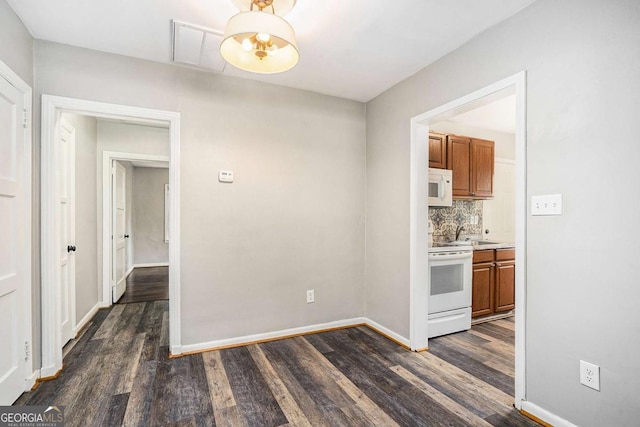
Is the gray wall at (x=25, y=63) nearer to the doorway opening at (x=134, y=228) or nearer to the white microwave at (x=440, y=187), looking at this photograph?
the doorway opening at (x=134, y=228)

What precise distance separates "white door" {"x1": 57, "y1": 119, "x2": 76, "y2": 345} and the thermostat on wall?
143cm

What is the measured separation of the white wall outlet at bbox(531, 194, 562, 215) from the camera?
1.80 m

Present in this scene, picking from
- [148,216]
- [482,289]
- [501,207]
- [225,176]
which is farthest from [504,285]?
[148,216]

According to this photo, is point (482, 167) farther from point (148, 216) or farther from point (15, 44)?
point (148, 216)

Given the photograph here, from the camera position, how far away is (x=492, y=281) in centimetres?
370

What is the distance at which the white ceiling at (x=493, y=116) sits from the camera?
366cm

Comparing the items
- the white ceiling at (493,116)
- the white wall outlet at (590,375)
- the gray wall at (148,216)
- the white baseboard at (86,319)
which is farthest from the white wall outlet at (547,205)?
the gray wall at (148,216)

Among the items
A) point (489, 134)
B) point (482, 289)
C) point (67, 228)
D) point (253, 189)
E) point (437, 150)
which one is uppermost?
point (489, 134)

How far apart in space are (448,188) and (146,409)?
3.45m

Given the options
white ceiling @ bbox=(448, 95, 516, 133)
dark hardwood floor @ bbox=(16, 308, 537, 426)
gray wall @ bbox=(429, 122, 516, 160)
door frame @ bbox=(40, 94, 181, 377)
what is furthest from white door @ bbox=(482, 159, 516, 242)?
door frame @ bbox=(40, 94, 181, 377)

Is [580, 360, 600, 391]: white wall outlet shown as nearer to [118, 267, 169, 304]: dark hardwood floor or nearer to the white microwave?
the white microwave

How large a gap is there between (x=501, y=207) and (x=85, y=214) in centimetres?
561

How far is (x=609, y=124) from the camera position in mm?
1589

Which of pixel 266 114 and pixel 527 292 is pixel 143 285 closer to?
pixel 266 114
